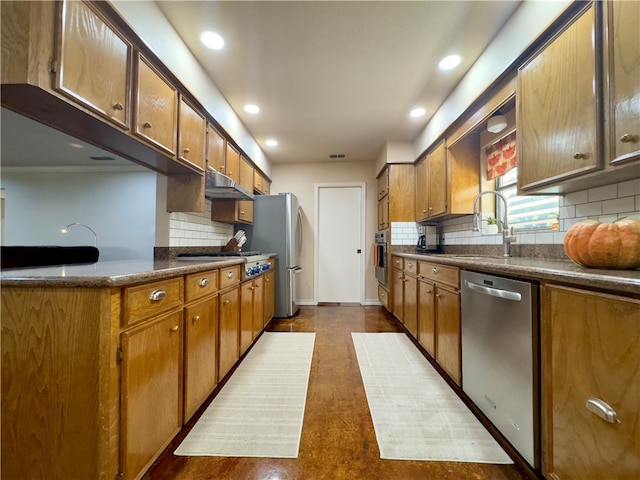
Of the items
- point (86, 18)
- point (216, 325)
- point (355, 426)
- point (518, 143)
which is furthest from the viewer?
point (216, 325)

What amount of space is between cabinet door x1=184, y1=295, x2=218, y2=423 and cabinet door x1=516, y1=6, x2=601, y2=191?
206cm

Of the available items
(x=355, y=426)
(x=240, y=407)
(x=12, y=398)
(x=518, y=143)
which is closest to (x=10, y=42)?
(x=12, y=398)

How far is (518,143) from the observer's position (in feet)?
5.55

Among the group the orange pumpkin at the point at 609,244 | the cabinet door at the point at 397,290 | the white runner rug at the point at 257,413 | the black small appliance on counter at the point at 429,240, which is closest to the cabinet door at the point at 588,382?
the orange pumpkin at the point at 609,244

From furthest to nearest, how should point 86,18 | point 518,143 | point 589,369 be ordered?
point 518,143 < point 86,18 < point 589,369

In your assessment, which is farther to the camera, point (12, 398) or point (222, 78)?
point (222, 78)

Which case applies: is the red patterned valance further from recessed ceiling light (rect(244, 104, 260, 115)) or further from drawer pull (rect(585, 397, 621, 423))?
recessed ceiling light (rect(244, 104, 260, 115))

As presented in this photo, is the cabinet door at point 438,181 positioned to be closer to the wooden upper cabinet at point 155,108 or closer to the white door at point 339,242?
the white door at point 339,242

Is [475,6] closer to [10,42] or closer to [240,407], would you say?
[10,42]

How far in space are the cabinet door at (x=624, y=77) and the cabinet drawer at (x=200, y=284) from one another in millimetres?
2041

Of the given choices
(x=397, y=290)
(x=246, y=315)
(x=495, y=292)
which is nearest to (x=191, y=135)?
(x=246, y=315)

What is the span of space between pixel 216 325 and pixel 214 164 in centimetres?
148

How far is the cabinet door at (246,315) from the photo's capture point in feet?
7.73

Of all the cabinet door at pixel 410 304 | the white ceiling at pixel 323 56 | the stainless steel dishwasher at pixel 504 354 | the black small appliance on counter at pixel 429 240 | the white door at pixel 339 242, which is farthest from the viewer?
the white door at pixel 339 242
